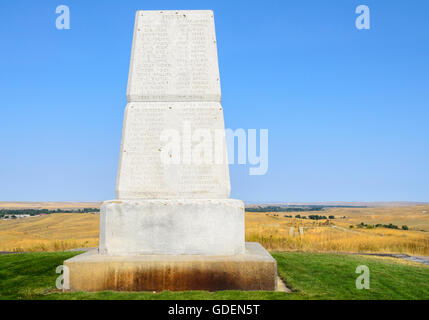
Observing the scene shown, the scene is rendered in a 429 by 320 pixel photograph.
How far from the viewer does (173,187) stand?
7012 mm

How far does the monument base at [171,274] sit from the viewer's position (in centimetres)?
602

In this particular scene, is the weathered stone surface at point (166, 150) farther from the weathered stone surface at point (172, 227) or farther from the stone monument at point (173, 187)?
the weathered stone surface at point (172, 227)

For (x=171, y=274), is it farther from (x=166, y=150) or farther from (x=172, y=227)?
(x=166, y=150)

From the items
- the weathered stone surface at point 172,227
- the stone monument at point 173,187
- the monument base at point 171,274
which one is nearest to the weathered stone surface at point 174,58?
the stone monument at point 173,187

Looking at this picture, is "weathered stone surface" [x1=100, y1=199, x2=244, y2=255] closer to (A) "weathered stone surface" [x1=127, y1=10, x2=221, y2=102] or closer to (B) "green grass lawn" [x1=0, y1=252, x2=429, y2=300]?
(B) "green grass lawn" [x1=0, y1=252, x2=429, y2=300]

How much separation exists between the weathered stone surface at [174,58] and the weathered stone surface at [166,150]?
0.31 meters

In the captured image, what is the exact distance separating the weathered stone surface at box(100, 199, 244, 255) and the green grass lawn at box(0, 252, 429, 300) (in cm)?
96

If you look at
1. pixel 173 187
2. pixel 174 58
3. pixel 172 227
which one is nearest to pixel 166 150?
pixel 173 187

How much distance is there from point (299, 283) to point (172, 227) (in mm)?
2375

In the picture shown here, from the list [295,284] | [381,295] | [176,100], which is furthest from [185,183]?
[381,295]

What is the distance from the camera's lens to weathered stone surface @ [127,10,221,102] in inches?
288
